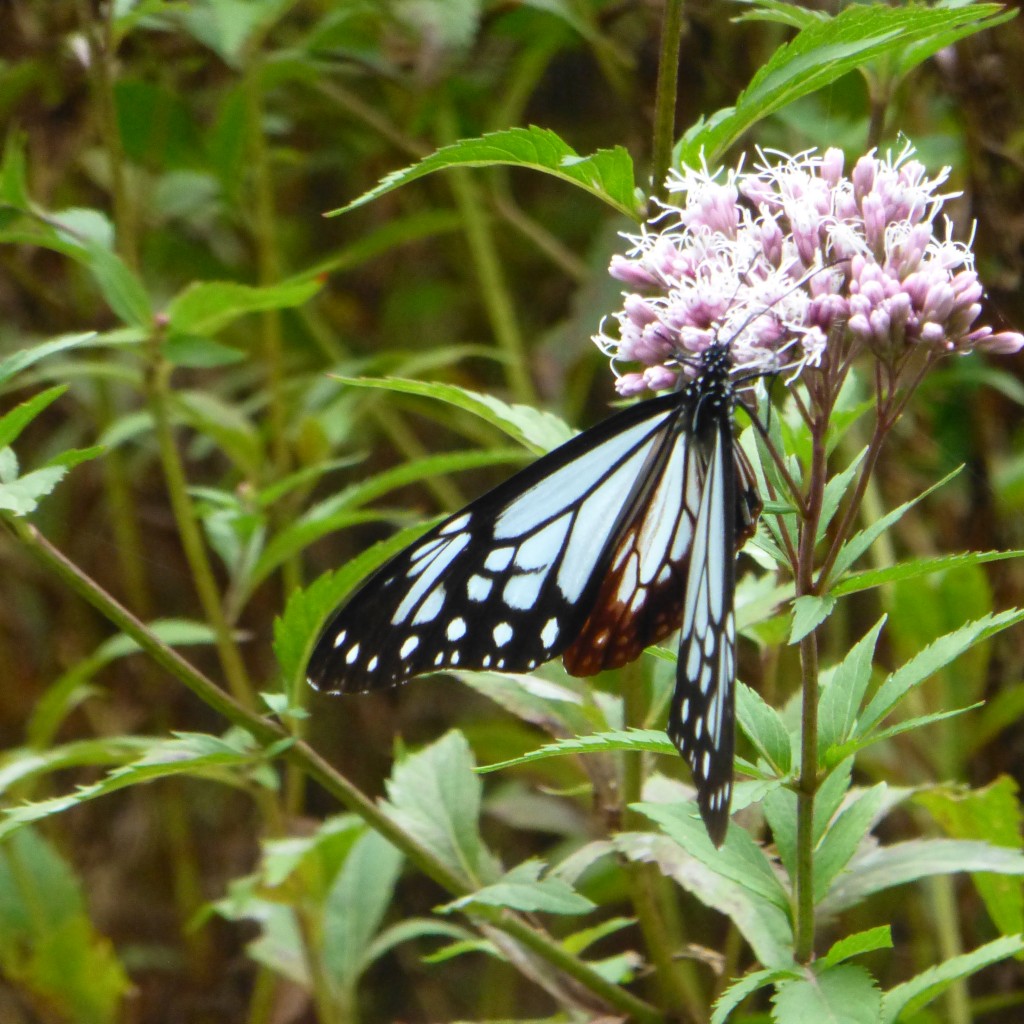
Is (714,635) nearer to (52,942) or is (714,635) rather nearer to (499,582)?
(499,582)

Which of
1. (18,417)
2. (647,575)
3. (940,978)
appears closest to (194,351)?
(18,417)

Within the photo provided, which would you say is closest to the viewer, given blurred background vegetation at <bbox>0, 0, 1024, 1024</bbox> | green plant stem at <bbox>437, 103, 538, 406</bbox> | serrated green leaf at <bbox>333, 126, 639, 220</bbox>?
serrated green leaf at <bbox>333, 126, 639, 220</bbox>

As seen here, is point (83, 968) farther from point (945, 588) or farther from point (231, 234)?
point (231, 234)

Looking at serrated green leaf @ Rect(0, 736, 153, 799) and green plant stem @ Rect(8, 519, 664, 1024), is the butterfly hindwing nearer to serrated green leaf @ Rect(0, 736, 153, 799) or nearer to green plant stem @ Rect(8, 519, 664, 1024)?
green plant stem @ Rect(8, 519, 664, 1024)

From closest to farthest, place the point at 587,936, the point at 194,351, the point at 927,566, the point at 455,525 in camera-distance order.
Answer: the point at 927,566 → the point at 455,525 → the point at 587,936 → the point at 194,351

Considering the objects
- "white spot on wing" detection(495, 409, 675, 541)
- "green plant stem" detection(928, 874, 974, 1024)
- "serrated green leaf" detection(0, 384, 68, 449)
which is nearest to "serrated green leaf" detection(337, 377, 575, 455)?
"white spot on wing" detection(495, 409, 675, 541)

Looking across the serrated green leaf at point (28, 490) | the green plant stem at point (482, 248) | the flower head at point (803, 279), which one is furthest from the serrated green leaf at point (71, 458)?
the green plant stem at point (482, 248)

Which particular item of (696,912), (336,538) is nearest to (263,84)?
(336,538)
